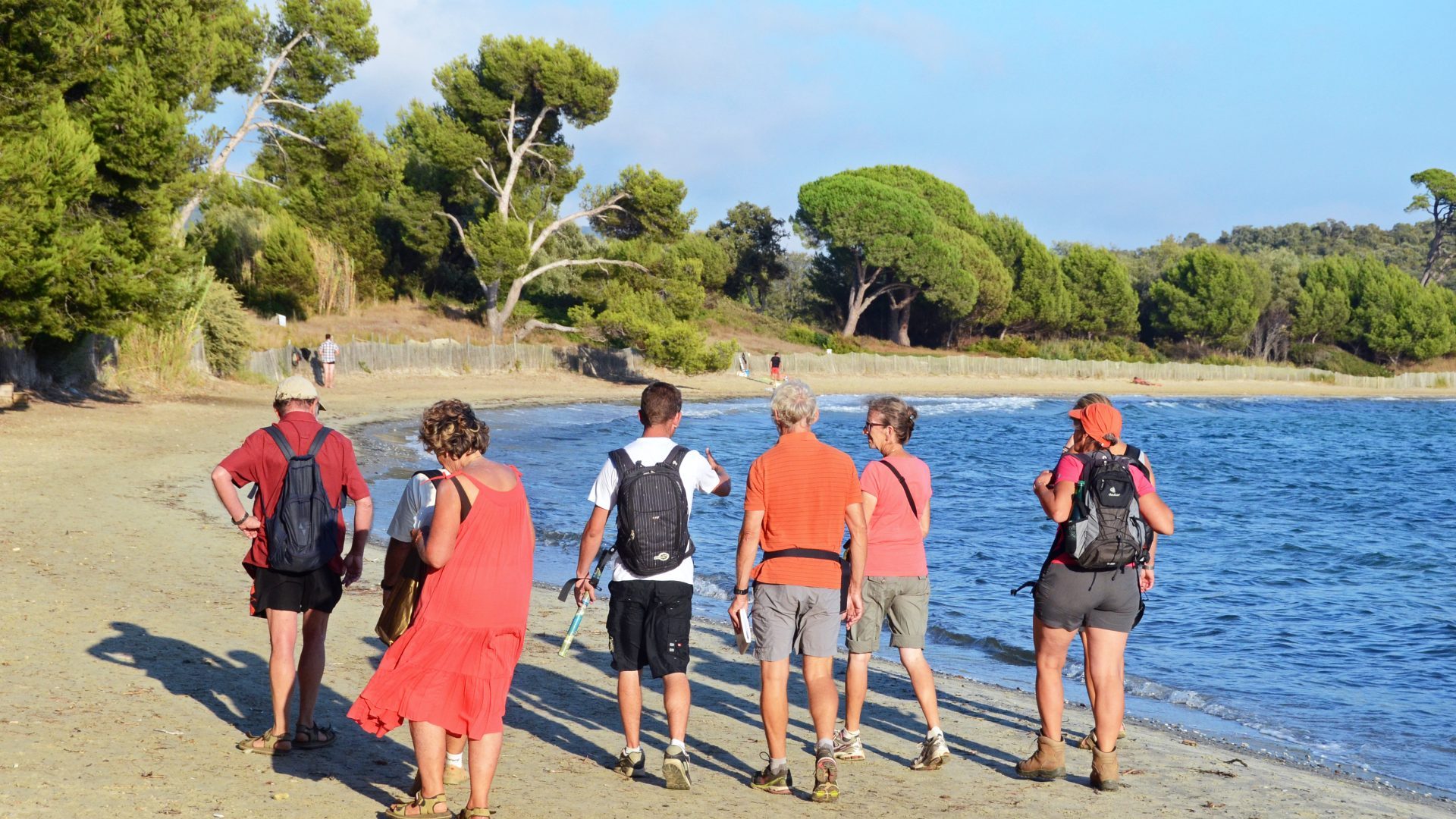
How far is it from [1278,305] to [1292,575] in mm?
66508

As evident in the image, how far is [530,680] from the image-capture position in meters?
7.03

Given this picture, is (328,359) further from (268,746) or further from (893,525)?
(893,525)

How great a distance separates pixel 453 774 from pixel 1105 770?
111 inches

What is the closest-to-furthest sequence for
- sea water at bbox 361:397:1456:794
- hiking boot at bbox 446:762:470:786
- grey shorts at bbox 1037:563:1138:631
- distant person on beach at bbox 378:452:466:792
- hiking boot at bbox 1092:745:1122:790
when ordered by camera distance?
distant person on beach at bbox 378:452:466:792 < hiking boot at bbox 446:762:470:786 < grey shorts at bbox 1037:563:1138:631 < hiking boot at bbox 1092:745:1122:790 < sea water at bbox 361:397:1456:794

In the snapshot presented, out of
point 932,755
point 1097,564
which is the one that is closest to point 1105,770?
point 932,755

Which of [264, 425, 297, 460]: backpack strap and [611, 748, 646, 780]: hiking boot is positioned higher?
[264, 425, 297, 460]: backpack strap

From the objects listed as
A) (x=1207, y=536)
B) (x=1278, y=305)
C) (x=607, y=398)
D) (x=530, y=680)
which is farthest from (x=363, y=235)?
(x=1278, y=305)

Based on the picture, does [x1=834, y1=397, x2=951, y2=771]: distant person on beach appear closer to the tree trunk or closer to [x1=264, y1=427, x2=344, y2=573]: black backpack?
[x1=264, y1=427, x2=344, y2=573]: black backpack

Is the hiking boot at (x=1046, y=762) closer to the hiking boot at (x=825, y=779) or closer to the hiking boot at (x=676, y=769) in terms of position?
the hiking boot at (x=825, y=779)

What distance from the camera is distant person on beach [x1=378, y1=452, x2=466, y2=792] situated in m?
4.30

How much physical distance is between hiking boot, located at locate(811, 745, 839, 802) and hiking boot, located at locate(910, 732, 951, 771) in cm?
71

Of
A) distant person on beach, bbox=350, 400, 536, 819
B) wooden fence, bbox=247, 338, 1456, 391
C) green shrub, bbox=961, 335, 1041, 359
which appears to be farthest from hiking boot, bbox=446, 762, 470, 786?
green shrub, bbox=961, 335, 1041, 359

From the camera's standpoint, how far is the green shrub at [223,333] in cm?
2770

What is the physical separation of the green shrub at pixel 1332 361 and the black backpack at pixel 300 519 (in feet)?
253
